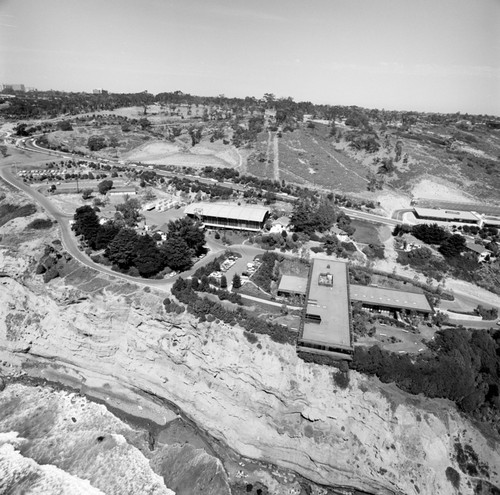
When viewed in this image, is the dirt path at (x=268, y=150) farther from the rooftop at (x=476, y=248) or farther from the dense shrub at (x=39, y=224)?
the dense shrub at (x=39, y=224)

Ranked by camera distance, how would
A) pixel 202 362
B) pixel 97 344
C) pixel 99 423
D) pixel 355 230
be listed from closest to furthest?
pixel 99 423 < pixel 202 362 < pixel 97 344 < pixel 355 230

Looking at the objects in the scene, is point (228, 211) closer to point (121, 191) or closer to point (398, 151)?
point (121, 191)

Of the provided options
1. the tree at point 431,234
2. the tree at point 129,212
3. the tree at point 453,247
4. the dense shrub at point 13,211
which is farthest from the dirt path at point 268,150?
the dense shrub at point 13,211

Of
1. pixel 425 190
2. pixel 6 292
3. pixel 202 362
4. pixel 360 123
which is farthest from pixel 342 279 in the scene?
pixel 360 123

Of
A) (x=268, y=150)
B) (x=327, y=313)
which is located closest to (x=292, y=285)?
(x=327, y=313)

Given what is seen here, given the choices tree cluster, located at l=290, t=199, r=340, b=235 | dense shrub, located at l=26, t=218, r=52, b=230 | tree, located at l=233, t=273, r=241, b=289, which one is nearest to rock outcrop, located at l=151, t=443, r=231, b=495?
tree, located at l=233, t=273, r=241, b=289

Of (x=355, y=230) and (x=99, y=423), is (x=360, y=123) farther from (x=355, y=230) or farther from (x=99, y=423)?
(x=99, y=423)

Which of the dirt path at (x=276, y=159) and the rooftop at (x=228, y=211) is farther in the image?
the dirt path at (x=276, y=159)
